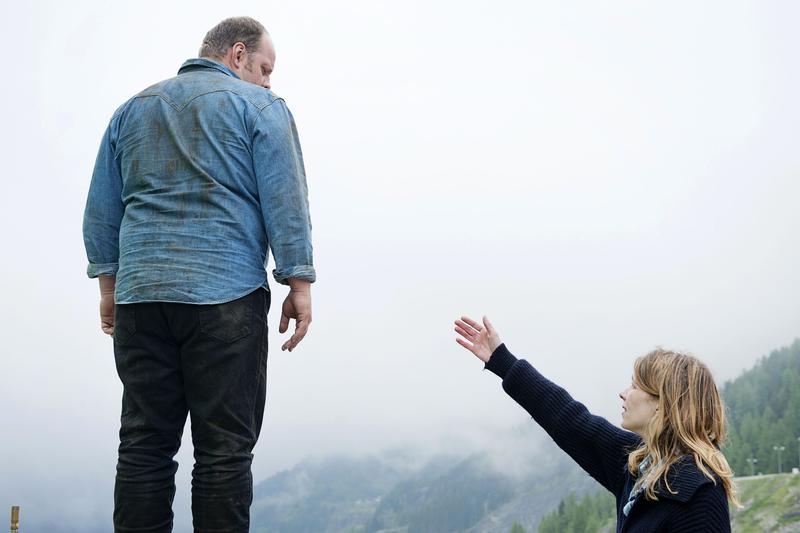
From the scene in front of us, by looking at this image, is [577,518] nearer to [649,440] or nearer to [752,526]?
[752,526]

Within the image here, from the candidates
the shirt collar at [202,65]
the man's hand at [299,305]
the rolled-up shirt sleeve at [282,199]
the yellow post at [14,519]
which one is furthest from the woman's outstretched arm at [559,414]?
the yellow post at [14,519]

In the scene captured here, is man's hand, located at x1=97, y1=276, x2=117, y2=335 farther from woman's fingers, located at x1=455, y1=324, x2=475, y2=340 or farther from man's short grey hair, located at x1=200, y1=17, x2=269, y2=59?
woman's fingers, located at x1=455, y1=324, x2=475, y2=340

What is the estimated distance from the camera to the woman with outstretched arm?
441 centimetres

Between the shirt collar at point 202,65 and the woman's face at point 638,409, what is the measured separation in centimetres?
313

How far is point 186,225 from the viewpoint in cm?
460

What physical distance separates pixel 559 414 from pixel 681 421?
832 millimetres

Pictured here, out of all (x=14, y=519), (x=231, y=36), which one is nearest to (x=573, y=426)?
(x=231, y=36)

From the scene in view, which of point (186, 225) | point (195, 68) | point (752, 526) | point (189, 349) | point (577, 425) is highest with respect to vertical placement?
point (195, 68)

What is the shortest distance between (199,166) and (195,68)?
878mm

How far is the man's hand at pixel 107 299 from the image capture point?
200 inches

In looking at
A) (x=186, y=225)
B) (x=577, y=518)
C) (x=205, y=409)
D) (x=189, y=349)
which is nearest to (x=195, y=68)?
(x=186, y=225)

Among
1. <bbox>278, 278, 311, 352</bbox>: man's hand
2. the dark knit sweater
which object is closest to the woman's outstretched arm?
the dark knit sweater

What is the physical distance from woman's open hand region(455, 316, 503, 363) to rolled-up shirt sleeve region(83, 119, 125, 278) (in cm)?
224

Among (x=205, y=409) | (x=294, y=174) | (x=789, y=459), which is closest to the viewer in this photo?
(x=205, y=409)
